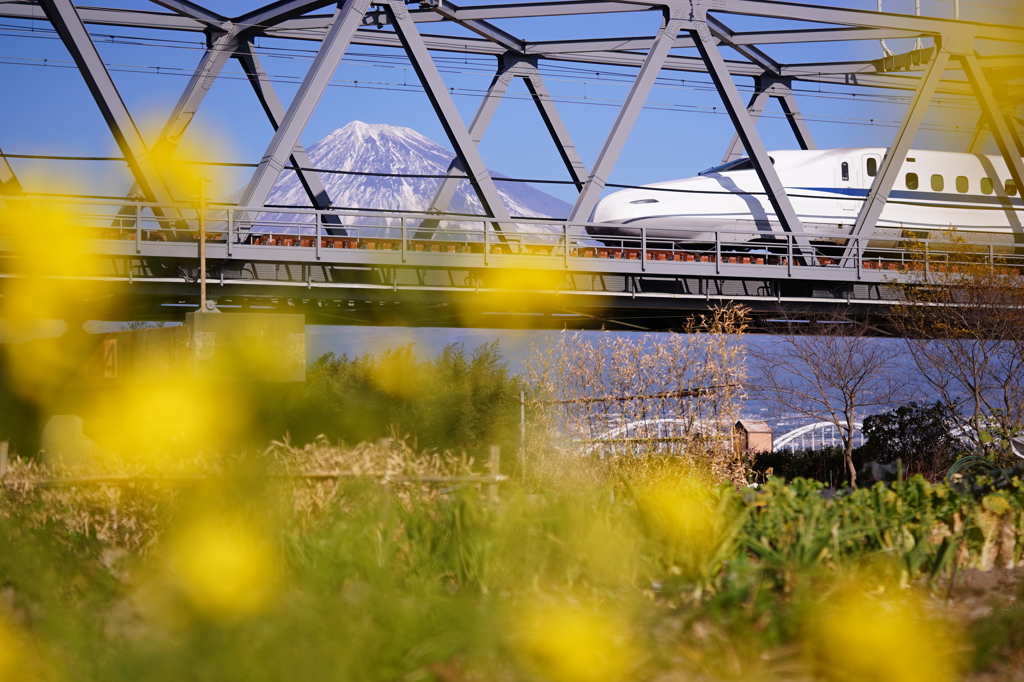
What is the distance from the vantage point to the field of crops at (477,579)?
507 cm

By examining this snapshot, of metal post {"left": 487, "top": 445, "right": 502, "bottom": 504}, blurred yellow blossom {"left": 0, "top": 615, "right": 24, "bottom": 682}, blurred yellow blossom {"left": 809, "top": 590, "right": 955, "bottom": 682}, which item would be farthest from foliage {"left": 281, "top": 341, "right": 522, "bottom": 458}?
blurred yellow blossom {"left": 809, "top": 590, "right": 955, "bottom": 682}

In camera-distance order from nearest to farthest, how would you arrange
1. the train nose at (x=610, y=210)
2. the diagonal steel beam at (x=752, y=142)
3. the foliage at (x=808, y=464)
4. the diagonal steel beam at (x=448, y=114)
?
the foliage at (x=808, y=464), the diagonal steel beam at (x=448, y=114), the diagonal steel beam at (x=752, y=142), the train nose at (x=610, y=210)

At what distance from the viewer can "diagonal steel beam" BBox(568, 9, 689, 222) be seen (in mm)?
25953

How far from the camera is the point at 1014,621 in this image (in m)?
5.45

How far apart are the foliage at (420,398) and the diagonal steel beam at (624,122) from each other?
433 inches

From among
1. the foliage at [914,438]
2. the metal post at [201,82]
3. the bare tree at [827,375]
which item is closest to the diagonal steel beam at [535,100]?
the metal post at [201,82]

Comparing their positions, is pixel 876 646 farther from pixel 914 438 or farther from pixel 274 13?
pixel 274 13

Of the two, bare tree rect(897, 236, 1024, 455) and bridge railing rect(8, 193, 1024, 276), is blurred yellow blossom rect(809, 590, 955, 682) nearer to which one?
bare tree rect(897, 236, 1024, 455)

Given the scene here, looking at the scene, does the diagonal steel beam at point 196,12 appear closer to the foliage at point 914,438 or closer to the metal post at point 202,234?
the metal post at point 202,234

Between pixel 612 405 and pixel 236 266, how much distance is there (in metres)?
11.1

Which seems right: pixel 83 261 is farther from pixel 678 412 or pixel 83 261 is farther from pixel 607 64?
pixel 607 64

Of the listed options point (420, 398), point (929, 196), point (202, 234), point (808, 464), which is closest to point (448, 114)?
point (202, 234)

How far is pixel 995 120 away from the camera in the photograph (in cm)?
3256

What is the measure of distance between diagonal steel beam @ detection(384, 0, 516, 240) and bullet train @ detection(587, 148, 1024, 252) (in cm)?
291
